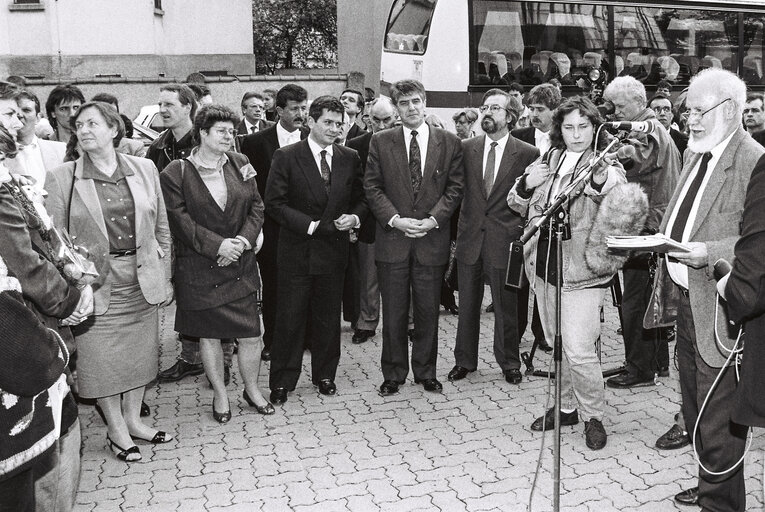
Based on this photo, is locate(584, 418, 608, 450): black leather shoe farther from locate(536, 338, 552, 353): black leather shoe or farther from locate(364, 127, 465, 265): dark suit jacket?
locate(536, 338, 552, 353): black leather shoe

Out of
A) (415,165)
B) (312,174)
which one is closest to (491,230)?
(415,165)

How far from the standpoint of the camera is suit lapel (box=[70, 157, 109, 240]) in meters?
5.25

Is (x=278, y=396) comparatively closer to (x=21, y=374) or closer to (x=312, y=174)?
(x=312, y=174)

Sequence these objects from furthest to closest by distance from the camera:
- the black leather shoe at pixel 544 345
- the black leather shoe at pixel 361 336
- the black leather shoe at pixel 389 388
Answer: the black leather shoe at pixel 361 336 → the black leather shoe at pixel 544 345 → the black leather shoe at pixel 389 388

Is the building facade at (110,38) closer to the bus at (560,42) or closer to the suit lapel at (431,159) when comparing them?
the bus at (560,42)

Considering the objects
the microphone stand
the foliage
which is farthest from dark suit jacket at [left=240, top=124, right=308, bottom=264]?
the foliage

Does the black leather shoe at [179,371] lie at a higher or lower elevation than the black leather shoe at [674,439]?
lower

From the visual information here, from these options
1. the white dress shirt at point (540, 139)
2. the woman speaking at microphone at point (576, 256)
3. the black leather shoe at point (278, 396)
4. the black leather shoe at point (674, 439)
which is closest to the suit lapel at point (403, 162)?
Result: the woman speaking at microphone at point (576, 256)

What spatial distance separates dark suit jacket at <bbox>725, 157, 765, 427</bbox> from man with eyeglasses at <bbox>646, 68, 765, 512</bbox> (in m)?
0.64

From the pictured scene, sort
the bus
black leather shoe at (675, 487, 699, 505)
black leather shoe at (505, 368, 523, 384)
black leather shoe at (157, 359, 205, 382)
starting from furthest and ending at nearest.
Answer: the bus
black leather shoe at (157, 359, 205, 382)
black leather shoe at (505, 368, 523, 384)
black leather shoe at (675, 487, 699, 505)

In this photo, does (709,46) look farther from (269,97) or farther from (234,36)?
(234,36)

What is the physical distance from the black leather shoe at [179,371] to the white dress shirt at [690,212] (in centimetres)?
399

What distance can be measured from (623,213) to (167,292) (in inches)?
111

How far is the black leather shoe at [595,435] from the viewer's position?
5.45m
